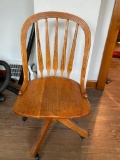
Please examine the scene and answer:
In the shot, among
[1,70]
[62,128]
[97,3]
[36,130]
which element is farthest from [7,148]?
[97,3]

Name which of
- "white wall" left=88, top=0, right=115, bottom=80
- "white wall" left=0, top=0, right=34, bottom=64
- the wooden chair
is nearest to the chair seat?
the wooden chair

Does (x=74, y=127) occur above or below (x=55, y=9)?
below

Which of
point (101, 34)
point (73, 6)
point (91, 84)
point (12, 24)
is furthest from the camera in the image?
point (91, 84)

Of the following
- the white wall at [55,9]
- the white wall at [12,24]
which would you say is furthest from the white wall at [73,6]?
the white wall at [12,24]

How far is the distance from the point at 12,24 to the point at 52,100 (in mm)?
1133

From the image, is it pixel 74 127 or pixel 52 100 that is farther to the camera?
pixel 74 127

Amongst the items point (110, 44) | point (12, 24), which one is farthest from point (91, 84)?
point (12, 24)

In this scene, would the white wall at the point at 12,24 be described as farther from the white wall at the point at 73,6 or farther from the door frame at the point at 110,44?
the door frame at the point at 110,44

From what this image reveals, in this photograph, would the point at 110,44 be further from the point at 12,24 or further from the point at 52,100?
the point at 12,24

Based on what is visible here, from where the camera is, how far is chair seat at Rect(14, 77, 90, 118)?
0.88 m

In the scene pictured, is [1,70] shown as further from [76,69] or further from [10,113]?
[76,69]

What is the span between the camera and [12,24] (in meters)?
1.67

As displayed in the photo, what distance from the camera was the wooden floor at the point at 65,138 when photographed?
1.14 metres

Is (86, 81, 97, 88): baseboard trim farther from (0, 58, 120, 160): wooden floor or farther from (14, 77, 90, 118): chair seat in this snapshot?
(14, 77, 90, 118): chair seat
